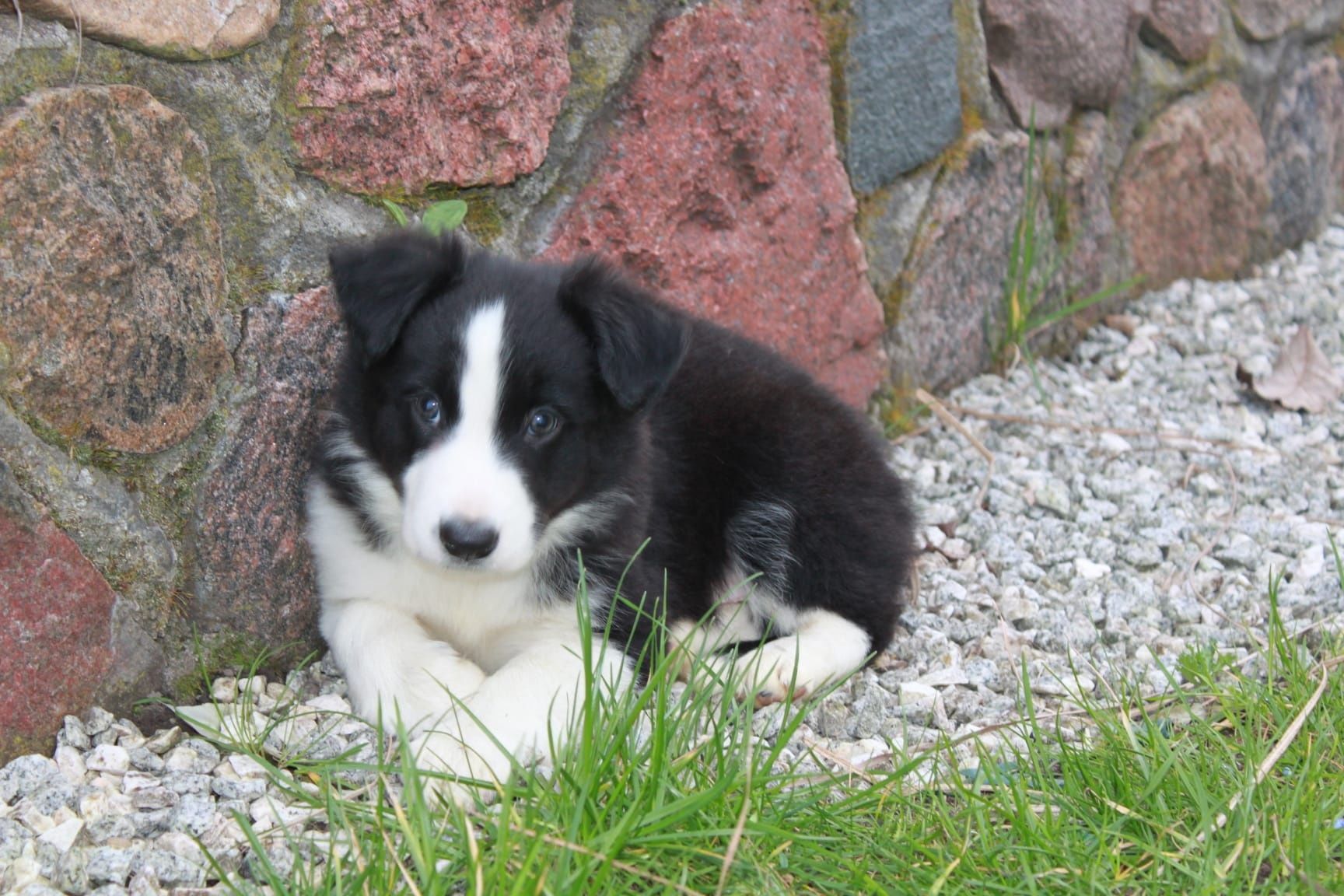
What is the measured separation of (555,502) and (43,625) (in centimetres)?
89

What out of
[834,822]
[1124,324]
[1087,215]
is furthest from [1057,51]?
[834,822]

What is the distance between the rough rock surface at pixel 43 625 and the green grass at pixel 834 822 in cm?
42

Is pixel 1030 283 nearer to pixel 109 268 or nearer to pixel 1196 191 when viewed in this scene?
pixel 1196 191

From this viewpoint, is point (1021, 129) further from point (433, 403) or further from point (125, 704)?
point (125, 704)

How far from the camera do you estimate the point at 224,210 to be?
266cm

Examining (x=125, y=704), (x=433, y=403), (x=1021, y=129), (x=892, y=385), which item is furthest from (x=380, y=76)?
(x=1021, y=129)

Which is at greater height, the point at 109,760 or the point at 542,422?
the point at 542,422

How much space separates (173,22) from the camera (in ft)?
8.19

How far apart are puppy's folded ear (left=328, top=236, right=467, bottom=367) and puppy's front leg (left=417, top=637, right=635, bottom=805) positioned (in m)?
0.64

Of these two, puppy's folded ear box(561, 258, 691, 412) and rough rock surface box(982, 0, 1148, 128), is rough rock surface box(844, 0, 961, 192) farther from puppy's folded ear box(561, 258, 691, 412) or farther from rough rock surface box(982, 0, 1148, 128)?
puppy's folded ear box(561, 258, 691, 412)

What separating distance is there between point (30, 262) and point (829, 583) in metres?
1.75

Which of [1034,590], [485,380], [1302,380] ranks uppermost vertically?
[485,380]

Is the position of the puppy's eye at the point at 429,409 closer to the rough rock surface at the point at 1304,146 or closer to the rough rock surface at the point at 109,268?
the rough rock surface at the point at 109,268

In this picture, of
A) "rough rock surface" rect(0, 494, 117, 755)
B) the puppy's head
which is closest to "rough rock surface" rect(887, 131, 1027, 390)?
the puppy's head
